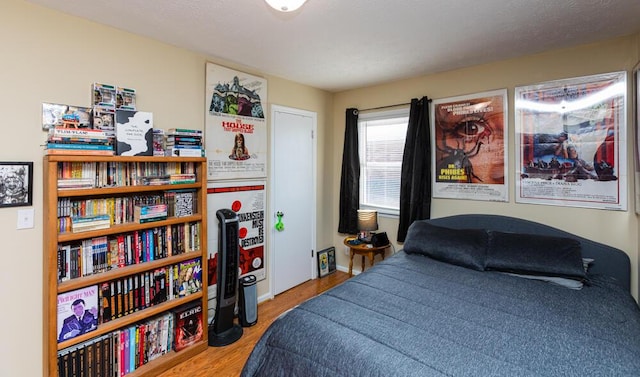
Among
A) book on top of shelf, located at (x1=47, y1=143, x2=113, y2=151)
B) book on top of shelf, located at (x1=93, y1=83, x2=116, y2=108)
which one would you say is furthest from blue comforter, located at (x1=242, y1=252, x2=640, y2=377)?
book on top of shelf, located at (x1=93, y1=83, x2=116, y2=108)

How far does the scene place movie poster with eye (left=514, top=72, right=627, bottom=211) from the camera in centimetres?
237

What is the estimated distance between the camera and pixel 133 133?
2.08 meters

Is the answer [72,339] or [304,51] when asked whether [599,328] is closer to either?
[304,51]

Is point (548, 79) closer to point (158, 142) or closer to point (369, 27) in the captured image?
point (369, 27)

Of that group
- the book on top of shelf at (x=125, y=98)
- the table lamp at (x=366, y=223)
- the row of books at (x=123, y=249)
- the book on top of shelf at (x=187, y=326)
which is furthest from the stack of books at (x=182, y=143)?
the table lamp at (x=366, y=223)

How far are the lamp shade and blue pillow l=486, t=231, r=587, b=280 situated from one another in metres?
1.33

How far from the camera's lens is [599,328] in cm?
153

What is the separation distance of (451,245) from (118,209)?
261cm

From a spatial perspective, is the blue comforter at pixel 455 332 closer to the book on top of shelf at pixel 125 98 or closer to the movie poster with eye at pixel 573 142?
the movie poster with eye at pixel 573 142

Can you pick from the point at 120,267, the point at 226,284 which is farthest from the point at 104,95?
the point at 226,284

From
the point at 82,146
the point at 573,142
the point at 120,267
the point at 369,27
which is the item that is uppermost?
the point at 369,27

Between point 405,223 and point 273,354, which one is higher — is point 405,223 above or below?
above

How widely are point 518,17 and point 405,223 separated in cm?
212

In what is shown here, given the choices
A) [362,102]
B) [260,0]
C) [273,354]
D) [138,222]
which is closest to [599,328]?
[273,354]
